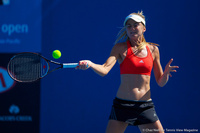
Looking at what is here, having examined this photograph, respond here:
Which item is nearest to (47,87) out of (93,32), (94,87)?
(94,87)

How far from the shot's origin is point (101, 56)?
484cm

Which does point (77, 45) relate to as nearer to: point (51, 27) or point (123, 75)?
point (51, 27)

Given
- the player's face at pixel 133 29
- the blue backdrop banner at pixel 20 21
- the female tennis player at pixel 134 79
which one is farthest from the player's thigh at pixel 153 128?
the blue backdrop banner at pixel 20 21

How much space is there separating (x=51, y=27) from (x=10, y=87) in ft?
3.89

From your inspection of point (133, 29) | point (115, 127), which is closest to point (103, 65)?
point (133, 29)

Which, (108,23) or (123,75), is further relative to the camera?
(108,23)

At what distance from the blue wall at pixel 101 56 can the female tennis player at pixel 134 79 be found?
69.0 inches

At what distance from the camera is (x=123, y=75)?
300 cm

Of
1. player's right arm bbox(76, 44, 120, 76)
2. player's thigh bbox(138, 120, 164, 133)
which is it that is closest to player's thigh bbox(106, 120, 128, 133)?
player's thigh bbox(138, 120, 164, 133)

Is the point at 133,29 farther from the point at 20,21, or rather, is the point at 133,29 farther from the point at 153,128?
the point at 20,21

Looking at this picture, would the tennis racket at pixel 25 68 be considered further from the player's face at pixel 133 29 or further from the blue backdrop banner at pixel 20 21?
the blue backdrop banner at pixel 20 21

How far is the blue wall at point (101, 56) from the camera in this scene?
4.82 metres

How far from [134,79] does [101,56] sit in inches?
76.2

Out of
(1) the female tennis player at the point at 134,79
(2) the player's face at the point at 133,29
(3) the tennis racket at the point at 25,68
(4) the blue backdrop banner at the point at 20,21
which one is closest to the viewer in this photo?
(1) the female tennis player at the point at 134,79
